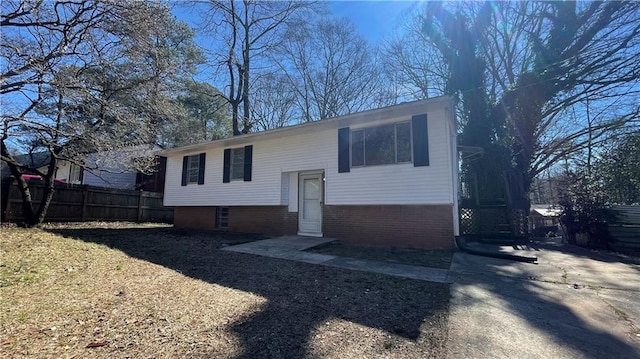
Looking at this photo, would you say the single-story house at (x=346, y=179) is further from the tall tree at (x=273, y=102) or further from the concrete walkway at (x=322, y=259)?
the tall tree at (x=273, y=102)

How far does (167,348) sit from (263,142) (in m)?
9.06

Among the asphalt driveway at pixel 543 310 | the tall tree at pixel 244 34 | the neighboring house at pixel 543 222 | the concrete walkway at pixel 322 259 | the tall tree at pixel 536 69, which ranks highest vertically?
the tall tree at pixel 244 34

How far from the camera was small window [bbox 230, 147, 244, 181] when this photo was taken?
11.7 metres

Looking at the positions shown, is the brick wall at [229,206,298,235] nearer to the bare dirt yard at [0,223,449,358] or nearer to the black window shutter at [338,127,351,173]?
the black window shutter at [338,127,351,173]

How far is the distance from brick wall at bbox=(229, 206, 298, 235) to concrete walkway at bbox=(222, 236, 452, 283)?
39.2 inches

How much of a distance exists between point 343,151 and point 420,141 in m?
2.37

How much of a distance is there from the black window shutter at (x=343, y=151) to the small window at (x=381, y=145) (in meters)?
A: 0.16

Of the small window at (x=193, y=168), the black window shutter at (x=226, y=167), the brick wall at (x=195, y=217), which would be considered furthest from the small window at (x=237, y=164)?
the small window at (x=193, y=168)

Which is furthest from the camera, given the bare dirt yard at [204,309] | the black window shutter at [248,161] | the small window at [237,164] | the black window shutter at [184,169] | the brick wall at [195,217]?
the black window shutter at [184,169]

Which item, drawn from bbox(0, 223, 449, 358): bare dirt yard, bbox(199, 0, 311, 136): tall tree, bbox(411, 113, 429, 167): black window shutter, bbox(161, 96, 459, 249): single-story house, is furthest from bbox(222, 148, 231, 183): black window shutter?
bbox(199, 0, 311, 136): tall tree

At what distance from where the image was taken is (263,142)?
11.2 metres

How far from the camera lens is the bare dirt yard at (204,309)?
2711 millimetres

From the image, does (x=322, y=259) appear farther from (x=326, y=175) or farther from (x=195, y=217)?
(x=195, y=217)

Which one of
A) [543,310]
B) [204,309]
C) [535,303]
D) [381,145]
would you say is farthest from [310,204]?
[543,310]
